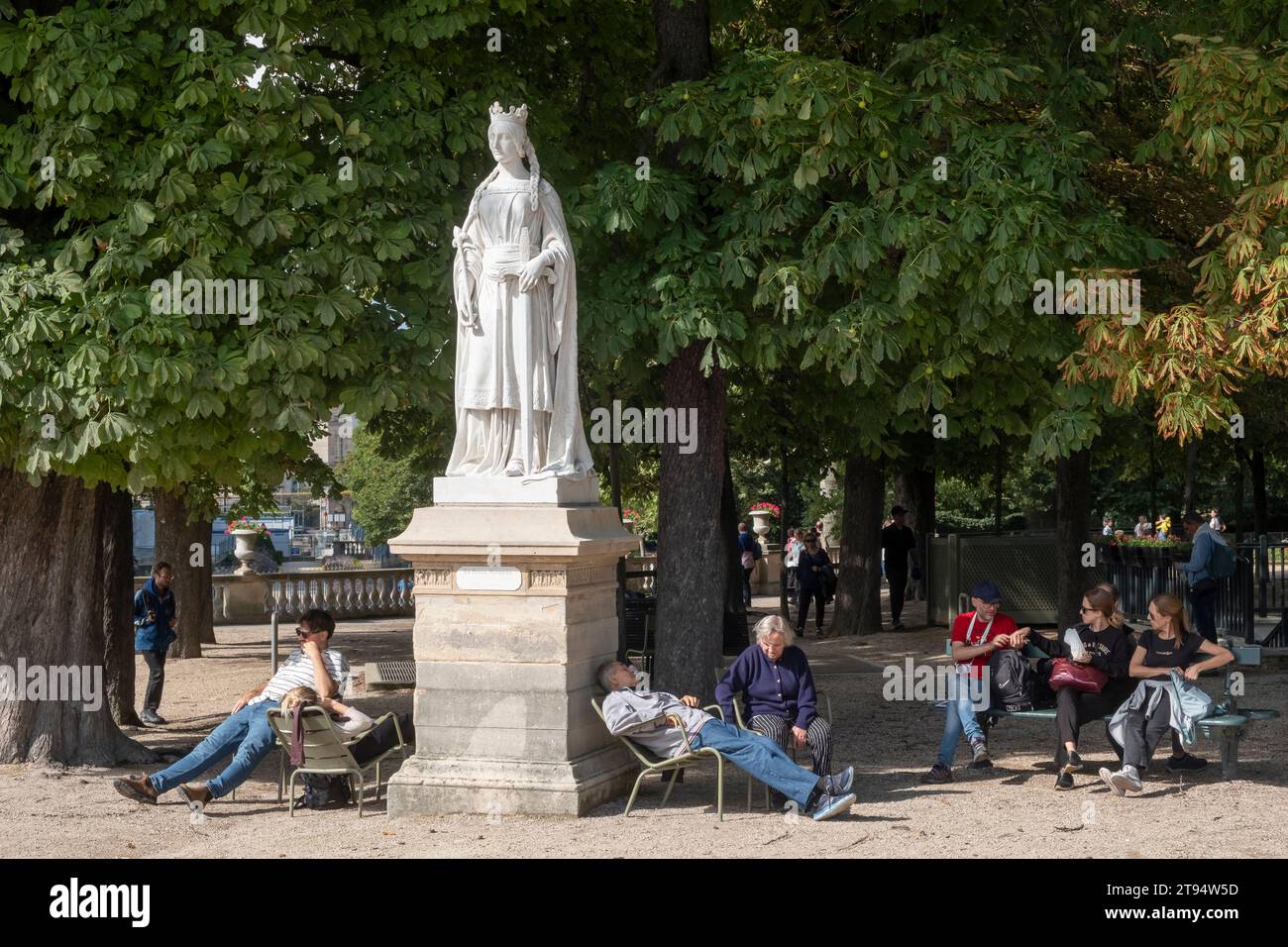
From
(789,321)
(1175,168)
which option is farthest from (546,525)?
(1175,168)

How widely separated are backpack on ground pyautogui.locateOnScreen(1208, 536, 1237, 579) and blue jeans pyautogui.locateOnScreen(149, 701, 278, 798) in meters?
11.6

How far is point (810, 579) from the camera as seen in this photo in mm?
23453

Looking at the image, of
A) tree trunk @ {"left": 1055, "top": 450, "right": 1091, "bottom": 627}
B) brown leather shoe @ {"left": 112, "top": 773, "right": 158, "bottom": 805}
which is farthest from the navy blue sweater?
tree trunk @ {"left": 1055, "top": 450, "right": 1091, "bottom": 627}

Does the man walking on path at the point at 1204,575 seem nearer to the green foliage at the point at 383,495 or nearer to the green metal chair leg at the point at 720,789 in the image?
the green metal chair leg at the point at 720,789

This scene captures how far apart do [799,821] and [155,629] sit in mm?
8308

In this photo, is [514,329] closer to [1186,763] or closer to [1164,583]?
[1186,763]

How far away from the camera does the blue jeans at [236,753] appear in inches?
399

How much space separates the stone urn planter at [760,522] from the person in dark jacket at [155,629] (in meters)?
24.8

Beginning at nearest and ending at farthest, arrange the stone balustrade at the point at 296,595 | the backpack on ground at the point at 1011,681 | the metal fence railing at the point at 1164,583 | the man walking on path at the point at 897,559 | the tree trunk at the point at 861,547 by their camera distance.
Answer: the backpack on ground at the point at 1011,681
the metal fence railing at the point at 1164,583
the tree trunk at the point at 861,547
the man walking on path at the point at 897,559
the stone balustrade at the point at 296,595

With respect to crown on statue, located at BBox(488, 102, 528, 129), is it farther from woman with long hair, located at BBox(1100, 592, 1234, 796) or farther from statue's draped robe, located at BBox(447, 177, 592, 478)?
woman with long hair, located at BBox(1100, 592, 1234, 796)

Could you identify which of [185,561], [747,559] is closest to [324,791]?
[185,561]

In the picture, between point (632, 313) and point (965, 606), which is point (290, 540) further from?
point (632, 313)

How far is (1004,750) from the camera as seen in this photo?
1255cm

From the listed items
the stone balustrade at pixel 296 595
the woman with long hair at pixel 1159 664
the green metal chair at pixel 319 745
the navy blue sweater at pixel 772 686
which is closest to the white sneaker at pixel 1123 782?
the woman with long hair at pixel 1159 664
